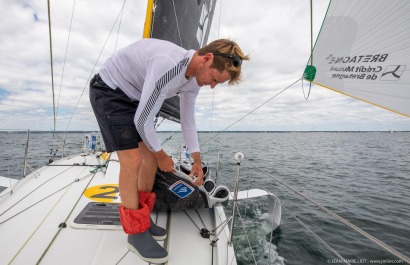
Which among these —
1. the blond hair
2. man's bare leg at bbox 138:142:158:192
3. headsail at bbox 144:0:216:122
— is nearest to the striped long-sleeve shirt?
the blond hair

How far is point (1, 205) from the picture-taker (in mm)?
2135

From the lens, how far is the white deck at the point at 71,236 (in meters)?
1.44

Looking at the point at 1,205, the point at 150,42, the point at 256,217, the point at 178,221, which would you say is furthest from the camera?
the point at 256,217

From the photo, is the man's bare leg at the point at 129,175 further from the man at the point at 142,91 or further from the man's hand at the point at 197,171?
the man's hand at the point at 197,171

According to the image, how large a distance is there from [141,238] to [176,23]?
3292mm

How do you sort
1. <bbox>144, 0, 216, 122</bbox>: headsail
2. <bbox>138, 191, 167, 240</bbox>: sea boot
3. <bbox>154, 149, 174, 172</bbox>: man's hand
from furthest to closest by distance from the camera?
<bbox>144, 0, 216, 122</bbox>: headsail
<bbox>138, 191, 167, 240</bbox>: sea boot
<bbox>154, 149, 174, 172</bbox>: man's hand

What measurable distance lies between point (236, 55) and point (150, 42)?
55cm

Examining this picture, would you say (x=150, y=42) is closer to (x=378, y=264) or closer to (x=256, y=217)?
(x=256, y=217)

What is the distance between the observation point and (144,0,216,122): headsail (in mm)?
2994

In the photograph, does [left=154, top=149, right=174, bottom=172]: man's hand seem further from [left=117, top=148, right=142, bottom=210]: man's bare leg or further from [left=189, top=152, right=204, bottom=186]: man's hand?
[left=189, top=152, right=204, bottom=186]: man's hand

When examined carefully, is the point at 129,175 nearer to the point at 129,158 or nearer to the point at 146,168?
the point at 129,158

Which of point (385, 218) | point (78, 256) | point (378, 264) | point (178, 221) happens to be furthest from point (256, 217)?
point (78, 256)

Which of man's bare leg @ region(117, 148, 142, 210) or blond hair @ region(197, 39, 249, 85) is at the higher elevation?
blond hair @ region(197, 39, 249, 85)

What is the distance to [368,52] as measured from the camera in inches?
55.9
